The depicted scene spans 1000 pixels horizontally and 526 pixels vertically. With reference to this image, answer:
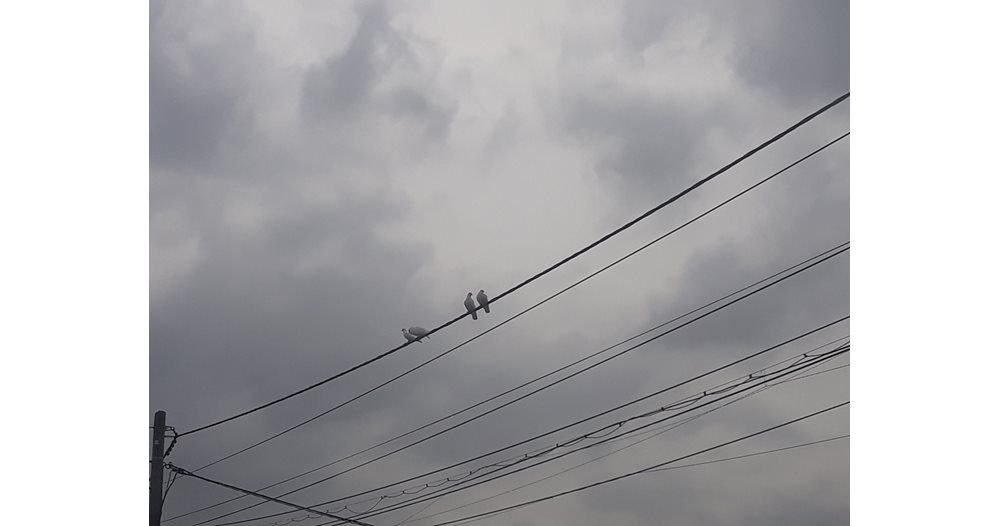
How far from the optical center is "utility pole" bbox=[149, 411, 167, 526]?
914cm

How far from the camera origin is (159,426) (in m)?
9.81

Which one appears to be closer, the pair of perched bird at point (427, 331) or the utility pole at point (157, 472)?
the pair of perched bird at point (427, 331)

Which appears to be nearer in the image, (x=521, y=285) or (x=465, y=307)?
(x=521, y=285)

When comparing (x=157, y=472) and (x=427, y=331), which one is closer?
(x=427, y=331)

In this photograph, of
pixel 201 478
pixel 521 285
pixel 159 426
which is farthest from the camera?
pixel 201 478

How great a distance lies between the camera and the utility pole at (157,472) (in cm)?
914

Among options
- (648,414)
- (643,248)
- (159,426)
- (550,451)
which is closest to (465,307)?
(550,451)

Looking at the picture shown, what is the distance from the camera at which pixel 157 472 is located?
9.35 metres

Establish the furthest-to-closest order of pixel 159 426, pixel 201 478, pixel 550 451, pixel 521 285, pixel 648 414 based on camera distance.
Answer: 1. pixel 201 478
2. pixel 159 426
3. pixel 550 451
4. pixel 648 414
5. pixel 521 285
